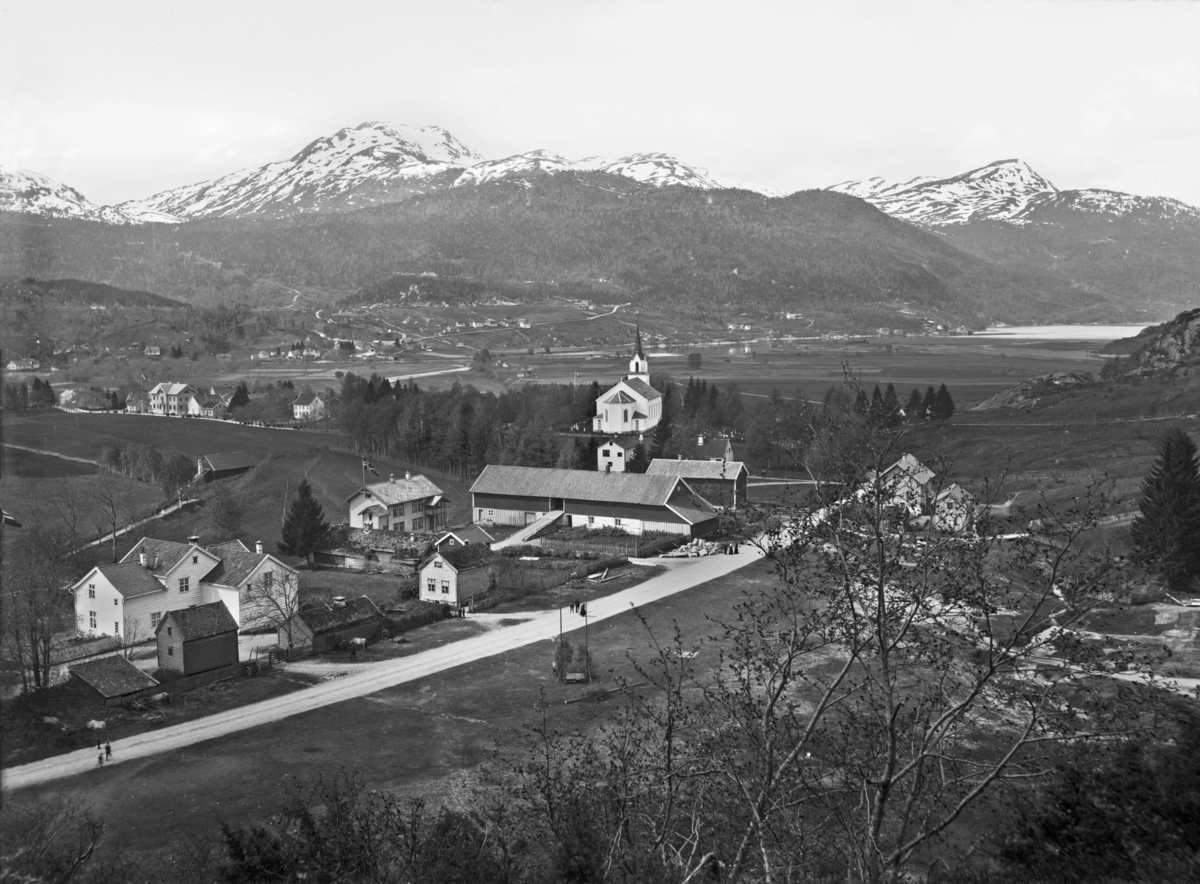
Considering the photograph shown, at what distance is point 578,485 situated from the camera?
4341cm

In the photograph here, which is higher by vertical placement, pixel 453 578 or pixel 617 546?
pixel 453 578

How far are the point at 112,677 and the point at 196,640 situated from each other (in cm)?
230

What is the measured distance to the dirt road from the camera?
17.9m

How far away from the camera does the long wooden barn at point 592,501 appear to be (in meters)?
41.0

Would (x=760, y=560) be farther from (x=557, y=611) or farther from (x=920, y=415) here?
(x=920, y=415)

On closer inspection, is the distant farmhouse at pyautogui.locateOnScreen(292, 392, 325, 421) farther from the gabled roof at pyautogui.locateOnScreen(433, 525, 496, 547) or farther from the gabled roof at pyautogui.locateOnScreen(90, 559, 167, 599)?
the gabled roof at pyautogui.locateOnScreen(90, 559, 167, 599)

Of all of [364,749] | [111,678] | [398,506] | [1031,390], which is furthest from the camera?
[1031,390]

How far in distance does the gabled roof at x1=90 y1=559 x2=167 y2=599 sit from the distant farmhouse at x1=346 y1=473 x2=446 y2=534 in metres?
12.5

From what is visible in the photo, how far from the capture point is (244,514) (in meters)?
44.1

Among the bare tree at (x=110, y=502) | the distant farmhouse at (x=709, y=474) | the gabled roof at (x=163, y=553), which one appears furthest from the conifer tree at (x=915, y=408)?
the gabled roof at (x=163, y=553)

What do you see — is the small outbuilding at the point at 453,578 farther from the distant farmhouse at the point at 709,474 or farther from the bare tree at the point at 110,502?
the distant farmhouse at the point at 709,474

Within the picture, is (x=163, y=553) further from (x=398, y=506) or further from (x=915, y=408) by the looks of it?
(x=915, y=408)

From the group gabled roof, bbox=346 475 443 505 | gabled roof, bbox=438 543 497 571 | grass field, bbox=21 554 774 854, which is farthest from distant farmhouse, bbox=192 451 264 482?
grass field, bbox=21 554 774 854

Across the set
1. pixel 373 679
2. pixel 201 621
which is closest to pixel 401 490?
pixel 201 621
